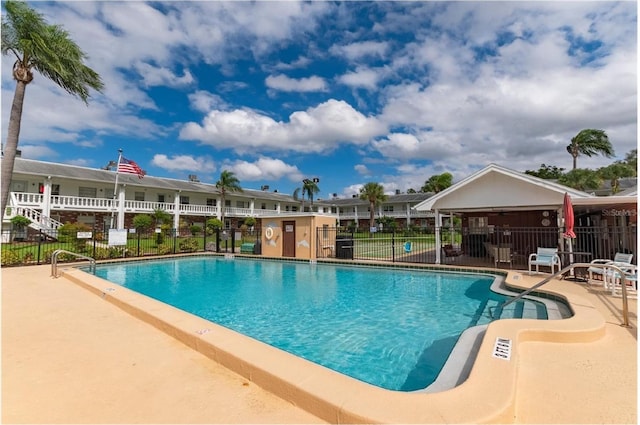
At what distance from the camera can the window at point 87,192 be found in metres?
30.5

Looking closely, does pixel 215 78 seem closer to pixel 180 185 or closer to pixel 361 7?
pixel 361 7

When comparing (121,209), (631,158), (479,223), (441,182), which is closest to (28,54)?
(121,209)

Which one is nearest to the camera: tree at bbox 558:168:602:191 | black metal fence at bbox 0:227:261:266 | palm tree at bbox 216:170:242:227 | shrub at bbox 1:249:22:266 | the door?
shrub at bbox 1:249:22:266

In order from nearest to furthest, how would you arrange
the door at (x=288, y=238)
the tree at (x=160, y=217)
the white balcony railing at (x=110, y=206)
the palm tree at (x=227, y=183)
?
the door at (x=288, y=238) < the white balcony railing at (x=110, y=206) < the tree at (x=160, y=217) < the palm tree at (x=227, y=183)

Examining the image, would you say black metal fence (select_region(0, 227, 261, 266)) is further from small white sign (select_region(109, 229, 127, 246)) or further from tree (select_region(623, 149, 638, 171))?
tree (select_region(623, 149, 638, 171))

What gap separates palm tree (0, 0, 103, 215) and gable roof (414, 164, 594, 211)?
16.6 meters

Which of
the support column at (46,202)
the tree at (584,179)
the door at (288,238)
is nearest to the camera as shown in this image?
the door at (288,238)

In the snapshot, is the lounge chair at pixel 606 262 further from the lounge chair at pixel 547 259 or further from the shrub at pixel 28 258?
the shrub at pixel 28 258

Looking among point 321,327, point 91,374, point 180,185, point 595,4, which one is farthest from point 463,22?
point 180,185

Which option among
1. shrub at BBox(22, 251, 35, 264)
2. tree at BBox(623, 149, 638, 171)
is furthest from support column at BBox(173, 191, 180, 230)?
tree at BBox(623, 149, 638, 171)

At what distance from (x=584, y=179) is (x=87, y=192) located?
163ft

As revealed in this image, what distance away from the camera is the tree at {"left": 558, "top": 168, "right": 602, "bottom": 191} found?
30078 millimetres

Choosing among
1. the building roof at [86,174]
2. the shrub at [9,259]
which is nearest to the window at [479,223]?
the shrub at [9,259]

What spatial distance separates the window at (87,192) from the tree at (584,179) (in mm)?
48448
